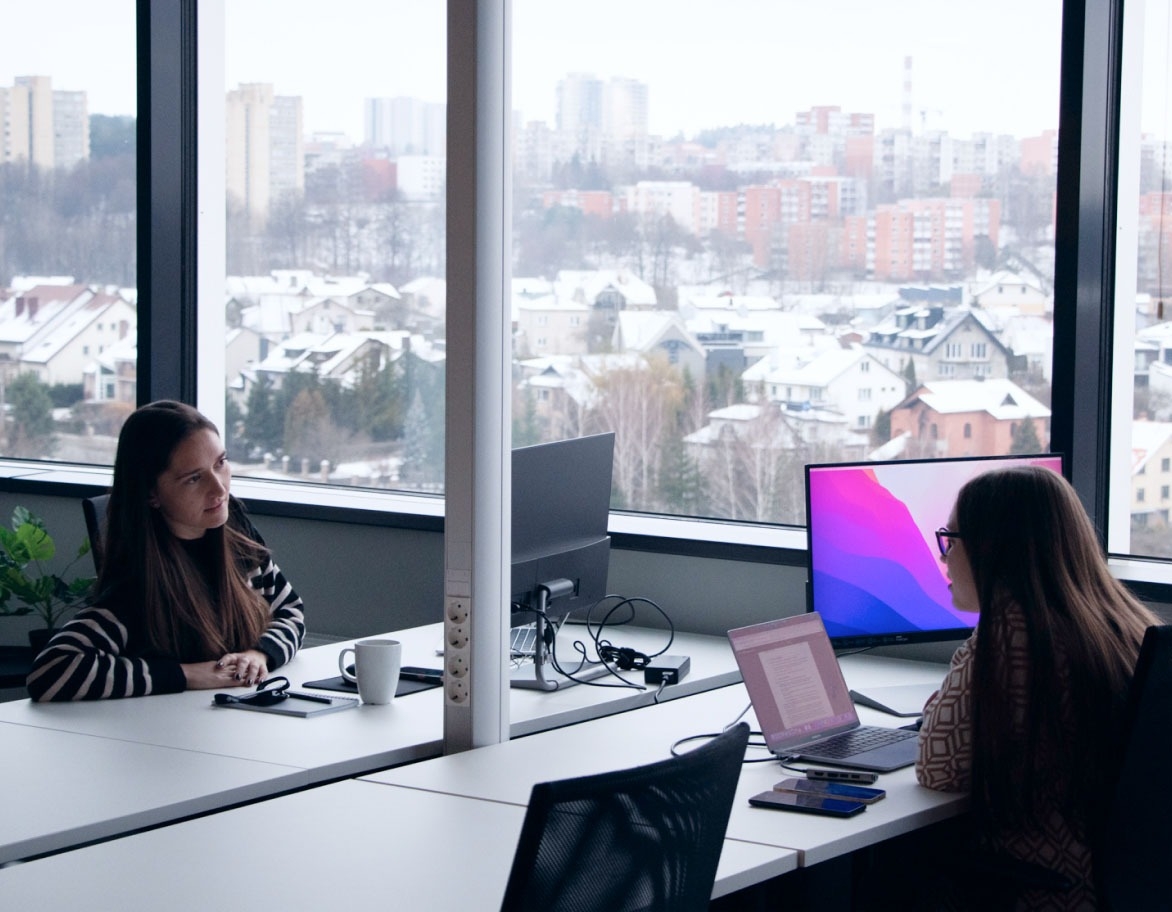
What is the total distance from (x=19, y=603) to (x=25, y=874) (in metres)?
3.34

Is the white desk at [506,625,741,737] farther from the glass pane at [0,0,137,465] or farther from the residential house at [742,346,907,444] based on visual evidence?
the glass pane at [0,0,137,465]

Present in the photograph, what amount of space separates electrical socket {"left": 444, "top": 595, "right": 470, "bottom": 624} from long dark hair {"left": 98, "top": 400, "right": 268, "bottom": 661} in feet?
2.47

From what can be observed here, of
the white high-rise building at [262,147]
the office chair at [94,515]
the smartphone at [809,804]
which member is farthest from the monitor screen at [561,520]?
the white high-rise building at [262,147]

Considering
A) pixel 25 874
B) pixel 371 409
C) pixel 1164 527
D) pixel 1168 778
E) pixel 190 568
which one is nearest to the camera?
pixel 25 874

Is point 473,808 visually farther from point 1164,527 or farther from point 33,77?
point 33,77

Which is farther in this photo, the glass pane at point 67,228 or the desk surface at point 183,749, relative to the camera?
the glass pane at point 67,228

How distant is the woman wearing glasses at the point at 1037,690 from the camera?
6.70ft

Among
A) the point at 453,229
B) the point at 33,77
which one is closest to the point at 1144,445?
the point at 453,229

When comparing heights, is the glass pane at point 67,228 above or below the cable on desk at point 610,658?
above

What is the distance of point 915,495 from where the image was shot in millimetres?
2701

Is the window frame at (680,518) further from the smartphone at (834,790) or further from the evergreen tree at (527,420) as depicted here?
the smartphone at (834,790)

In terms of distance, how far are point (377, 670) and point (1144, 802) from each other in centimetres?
135

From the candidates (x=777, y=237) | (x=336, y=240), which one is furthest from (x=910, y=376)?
(x=336, y=240)

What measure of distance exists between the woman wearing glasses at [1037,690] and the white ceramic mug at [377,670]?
39.0 inches
